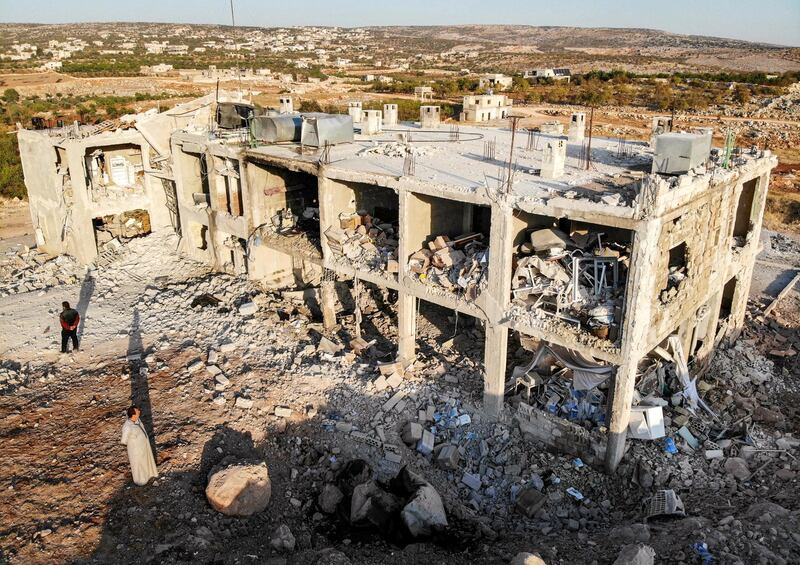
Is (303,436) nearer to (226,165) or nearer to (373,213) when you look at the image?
(373,213)

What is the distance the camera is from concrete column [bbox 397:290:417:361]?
48.3 ft

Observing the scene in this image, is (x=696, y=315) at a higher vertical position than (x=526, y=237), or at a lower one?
lower

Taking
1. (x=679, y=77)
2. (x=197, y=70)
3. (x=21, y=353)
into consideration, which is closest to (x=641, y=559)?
(x=21, y=353)

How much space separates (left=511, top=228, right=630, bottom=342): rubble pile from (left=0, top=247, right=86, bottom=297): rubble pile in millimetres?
15702

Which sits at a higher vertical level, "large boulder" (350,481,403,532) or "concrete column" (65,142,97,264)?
"concrete column" (65,142,97,264)

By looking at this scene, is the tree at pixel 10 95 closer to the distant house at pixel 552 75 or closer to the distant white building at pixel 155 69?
the distant white building at pixel 155 69

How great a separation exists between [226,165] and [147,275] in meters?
4.94

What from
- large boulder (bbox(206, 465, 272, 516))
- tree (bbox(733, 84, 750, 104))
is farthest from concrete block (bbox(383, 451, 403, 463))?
tree (bbox(733, 84, 750, 104))

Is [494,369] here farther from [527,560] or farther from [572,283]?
[527,560]

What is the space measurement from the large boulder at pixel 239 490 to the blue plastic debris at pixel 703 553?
6.90 meters

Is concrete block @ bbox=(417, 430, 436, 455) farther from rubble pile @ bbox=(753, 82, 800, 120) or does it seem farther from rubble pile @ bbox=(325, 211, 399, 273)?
rubble pile @ bbox=(753, 82, 800, 120)

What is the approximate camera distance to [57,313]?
18.3 m

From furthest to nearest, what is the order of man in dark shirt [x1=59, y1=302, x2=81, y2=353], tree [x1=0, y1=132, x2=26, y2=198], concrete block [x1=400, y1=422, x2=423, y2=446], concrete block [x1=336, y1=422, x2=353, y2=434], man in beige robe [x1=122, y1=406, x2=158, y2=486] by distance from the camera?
tree [x1=0, y1=132, x2=26, y2=198] → man in dark shirt [x1=59, y1=302, x2=81, y2=353] → concrete block [x1=336, y1=422, x2=353, y2=434] → concrete block [x1=400, y1=422, x2=423, y2=446] → man in beige robe [x1=122, y1=406, x2=158, y2=486]

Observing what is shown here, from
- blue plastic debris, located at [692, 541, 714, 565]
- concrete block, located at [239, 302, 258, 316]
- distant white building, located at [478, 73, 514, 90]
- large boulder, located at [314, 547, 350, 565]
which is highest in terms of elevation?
distant white building, located at [478, 73, 514, 90]
